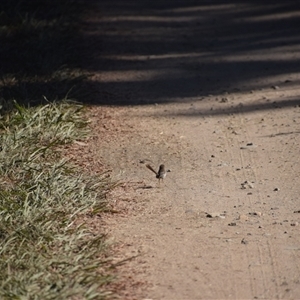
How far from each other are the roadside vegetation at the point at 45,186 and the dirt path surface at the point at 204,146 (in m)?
0.19

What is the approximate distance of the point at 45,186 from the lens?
18.3 feet

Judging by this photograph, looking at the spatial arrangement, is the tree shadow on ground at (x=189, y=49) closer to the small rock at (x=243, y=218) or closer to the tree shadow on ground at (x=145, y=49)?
the tree shadow on ground at (x=145, y=49)

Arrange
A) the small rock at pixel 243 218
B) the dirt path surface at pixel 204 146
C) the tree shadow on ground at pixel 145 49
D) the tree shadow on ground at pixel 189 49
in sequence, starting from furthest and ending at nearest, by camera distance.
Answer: the tree shadow on ground at pixel 189 49
the tree shadow on ground at pixel 145 49
the small rock at pixel 243 218
the dirt path surface at pixel 204 146

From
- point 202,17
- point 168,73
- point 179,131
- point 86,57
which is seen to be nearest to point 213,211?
point 179,131

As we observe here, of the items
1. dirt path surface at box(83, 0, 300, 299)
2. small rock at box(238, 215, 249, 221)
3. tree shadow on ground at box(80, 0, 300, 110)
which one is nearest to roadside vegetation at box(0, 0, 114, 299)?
dirt path surface at box(83, 0, 300, 299)

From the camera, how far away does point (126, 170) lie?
6.29 m

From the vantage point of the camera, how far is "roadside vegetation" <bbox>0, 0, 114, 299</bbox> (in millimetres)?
4391

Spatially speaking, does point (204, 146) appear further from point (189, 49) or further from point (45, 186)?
point (189, 49)

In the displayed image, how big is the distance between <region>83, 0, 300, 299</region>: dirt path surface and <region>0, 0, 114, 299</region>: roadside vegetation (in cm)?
19

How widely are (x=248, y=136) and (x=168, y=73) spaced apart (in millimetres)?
2230

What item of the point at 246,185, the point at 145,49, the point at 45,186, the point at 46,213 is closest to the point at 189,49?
the point at 145,49

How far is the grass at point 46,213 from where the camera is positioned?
434 cm

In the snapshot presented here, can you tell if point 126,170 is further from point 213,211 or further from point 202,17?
point 202,17

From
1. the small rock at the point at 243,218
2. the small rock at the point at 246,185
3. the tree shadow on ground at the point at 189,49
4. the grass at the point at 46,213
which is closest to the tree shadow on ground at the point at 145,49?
the tree shadow on ground at the point at 189,49
